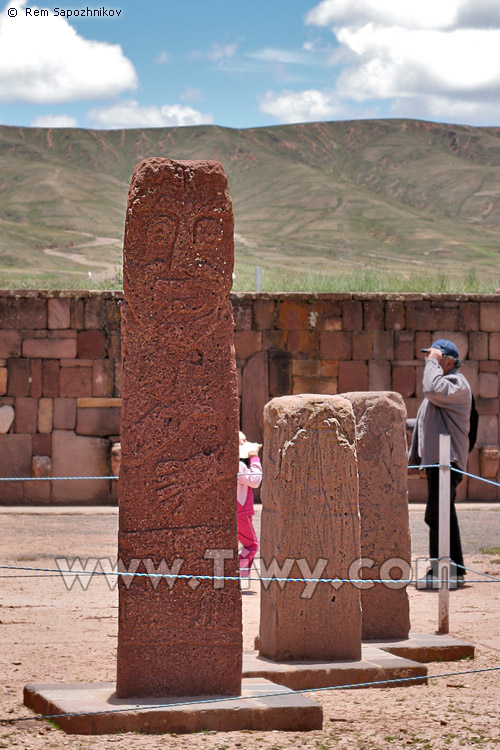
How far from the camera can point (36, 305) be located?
1306cm

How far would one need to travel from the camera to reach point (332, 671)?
233 inches

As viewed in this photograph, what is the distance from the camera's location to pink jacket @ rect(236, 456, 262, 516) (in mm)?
8422

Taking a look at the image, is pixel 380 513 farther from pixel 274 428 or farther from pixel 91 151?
pixel 91 151

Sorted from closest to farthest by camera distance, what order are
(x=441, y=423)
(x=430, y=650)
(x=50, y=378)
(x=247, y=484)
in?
(x=430, y=650) < (x=247, y=484) < (x=441, y=423) < (x=50, y=378)

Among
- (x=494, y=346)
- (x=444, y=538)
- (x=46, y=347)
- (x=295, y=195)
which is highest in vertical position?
(x=295, y=195)

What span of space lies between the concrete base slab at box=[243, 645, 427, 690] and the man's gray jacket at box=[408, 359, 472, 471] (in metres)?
2.77

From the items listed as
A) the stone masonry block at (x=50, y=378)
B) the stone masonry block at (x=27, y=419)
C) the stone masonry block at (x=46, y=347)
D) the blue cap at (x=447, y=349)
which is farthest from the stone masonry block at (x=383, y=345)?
the blue cap at (x=447, y=349)

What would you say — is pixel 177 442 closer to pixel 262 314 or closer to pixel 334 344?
pixel 262 314

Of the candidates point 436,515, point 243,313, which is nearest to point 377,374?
point 243,313

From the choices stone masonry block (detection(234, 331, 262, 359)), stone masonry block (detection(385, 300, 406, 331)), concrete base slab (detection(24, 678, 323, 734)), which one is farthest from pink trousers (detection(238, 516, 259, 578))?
stone masonry block (detection(385, 300, 406, 331))

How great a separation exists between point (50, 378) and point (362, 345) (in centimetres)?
368

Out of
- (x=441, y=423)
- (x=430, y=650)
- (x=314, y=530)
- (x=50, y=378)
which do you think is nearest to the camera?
(x=314, y=530)

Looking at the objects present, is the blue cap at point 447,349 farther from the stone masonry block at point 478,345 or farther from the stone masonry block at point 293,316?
the stone masonry block at point 478,345

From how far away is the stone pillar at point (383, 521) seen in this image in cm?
680
